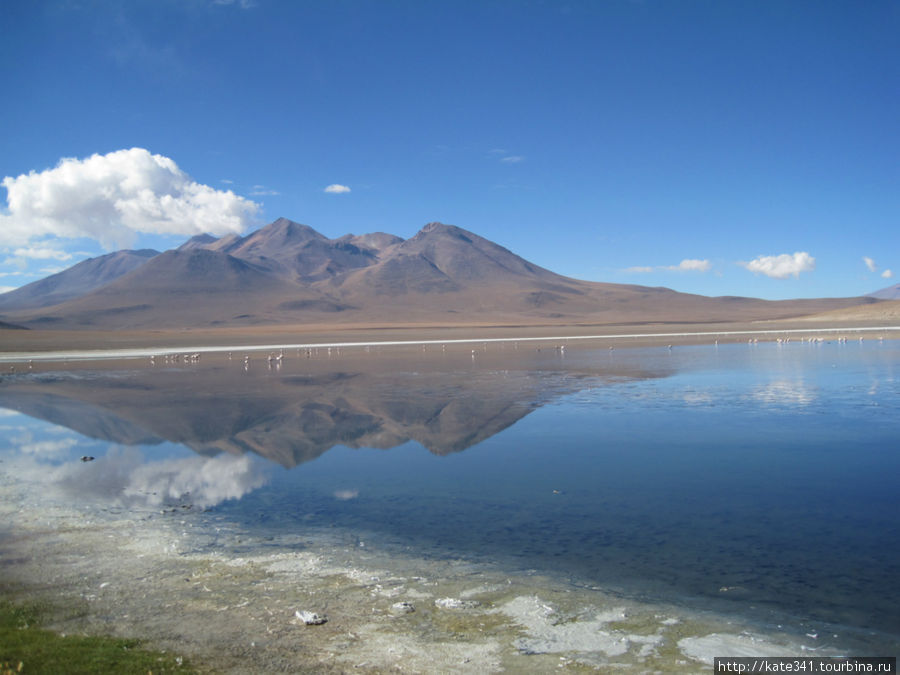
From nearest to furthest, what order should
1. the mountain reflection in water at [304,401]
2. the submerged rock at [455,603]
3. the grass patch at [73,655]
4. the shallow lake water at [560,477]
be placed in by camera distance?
the grass patch at [73,655], the submerged rock at [455,603], the shallow lake water at [560,477], the mountain reflection in water at [304,401]

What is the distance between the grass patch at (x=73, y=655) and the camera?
16.2 ft

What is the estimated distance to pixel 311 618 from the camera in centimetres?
588

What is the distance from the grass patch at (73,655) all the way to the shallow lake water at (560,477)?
8.16 feet

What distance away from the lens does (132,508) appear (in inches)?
393

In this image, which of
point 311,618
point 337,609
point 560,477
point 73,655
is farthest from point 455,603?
point 560,477

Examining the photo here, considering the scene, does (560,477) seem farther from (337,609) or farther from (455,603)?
(337,609)

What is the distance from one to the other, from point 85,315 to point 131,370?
159814mm

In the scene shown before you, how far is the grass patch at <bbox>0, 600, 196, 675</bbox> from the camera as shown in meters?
4.93

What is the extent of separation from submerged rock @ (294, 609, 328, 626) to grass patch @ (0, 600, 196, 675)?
1.07 metres

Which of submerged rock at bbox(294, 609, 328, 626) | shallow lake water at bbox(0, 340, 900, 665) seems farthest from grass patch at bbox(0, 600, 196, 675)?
shallow lake water at bbox(0, 340, 900, 665)

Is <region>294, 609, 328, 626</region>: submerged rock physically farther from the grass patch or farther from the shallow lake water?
the shallow lake water

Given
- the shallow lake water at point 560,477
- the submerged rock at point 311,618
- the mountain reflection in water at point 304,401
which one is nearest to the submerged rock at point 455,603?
the shallow lake water at point 560,477

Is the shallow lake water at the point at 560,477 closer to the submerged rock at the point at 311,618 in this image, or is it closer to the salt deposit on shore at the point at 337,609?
the salt deposit on shore at the point at 337,609

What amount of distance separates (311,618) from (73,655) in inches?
72.6
